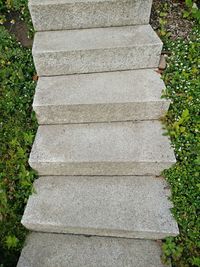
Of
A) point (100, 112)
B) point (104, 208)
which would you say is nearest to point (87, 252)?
point (104, 208)

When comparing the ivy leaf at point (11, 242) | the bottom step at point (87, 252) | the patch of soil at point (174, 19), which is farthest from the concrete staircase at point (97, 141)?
the patch of soil at point (174, 19)

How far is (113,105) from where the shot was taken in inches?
104

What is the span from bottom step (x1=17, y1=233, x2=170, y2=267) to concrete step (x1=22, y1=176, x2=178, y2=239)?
0.21 ft

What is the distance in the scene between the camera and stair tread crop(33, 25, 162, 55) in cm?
279

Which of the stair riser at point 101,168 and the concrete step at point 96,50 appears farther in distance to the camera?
the concrete step at point 96,50

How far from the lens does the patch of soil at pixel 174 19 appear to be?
127 inches

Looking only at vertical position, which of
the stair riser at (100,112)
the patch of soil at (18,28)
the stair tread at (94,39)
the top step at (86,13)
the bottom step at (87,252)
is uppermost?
the top step at (86,13)

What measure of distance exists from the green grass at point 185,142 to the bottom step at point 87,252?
18 cm

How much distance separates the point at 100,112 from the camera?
2.72 m

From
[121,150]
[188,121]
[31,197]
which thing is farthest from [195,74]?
[31,197]

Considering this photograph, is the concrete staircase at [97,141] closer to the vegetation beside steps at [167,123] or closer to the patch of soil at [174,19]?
the vegetation beside steps at [167,123]

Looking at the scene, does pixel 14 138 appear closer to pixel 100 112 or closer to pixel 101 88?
pixel 100 112

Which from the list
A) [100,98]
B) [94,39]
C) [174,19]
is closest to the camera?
[100,98]

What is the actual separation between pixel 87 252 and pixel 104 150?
869 mm
